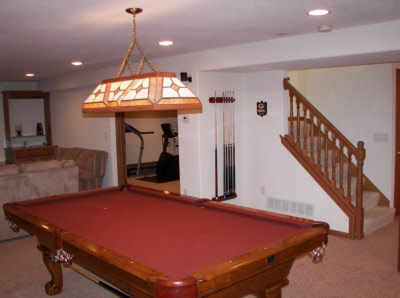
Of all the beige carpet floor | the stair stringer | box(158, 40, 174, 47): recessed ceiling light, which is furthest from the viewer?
the stair stringer

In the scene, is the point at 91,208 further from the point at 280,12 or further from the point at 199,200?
the point at 280,12

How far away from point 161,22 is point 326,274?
2.70m

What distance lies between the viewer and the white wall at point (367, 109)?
5293 mm

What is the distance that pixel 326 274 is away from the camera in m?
3.62

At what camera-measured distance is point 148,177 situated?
8.60 meters

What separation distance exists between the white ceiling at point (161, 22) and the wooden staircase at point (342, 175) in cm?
126

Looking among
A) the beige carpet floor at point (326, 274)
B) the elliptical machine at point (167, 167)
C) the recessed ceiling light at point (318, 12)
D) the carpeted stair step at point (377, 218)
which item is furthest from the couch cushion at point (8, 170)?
the carpeted stair step at point (377, 218)

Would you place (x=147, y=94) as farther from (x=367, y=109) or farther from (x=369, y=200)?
(x=367, y=109)

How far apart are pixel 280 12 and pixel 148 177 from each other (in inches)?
240

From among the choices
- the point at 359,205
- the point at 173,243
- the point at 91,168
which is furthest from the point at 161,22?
the point at 91,168

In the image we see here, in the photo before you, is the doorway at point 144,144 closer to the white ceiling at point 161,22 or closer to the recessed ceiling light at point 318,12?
the white ceiling at point 161,22

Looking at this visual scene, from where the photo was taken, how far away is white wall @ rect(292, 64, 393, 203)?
529cm

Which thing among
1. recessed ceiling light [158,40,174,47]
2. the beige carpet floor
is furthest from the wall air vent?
recessed ceiling light [158,40,174,47]

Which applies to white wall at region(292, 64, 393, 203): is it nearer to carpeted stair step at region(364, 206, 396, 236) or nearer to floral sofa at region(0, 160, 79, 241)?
carpeted stair step at region(364, 206, 396, 236)
